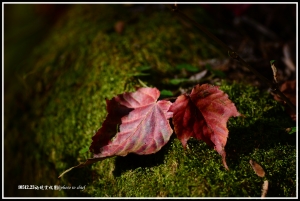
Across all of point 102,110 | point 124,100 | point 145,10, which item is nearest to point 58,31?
point 145,10

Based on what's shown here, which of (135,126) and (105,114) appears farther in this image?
(105,114)

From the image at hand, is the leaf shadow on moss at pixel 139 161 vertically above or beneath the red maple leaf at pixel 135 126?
beneath

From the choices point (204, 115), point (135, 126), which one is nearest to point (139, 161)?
point (135, 126)

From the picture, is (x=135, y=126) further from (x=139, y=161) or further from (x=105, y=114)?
(x=105, y=114)

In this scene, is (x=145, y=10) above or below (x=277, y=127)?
above

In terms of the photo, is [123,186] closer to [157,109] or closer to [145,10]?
[157,109]
